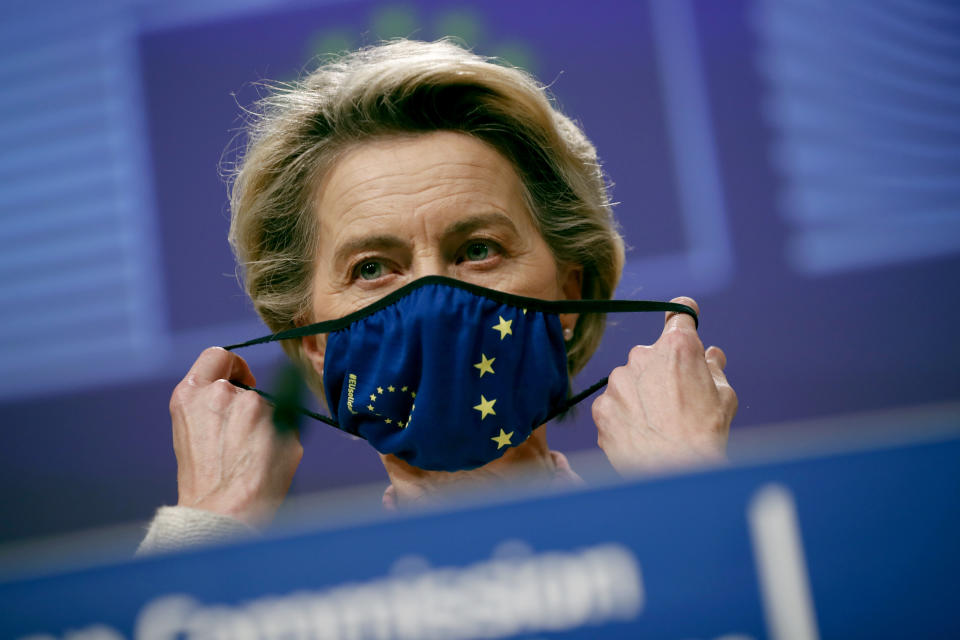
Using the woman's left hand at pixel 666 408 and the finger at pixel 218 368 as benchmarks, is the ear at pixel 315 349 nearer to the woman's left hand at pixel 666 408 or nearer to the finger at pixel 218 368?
the finger at pixel 218 368

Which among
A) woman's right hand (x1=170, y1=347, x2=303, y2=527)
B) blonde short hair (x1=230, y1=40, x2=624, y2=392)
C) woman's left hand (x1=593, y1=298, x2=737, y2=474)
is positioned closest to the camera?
woman's left hand (x1=593, y1=298, x2=737, y2=474)

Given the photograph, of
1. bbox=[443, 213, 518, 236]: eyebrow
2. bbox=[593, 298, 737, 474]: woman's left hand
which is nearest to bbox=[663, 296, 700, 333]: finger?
bbox=[593, 298, 737, 474]: woman's left hand

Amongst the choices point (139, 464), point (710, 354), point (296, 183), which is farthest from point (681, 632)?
point (139, 464)

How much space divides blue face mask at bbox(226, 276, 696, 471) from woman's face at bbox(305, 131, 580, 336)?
0.19 ft

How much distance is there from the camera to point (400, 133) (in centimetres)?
167

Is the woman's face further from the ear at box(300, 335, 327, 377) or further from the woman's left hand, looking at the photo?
the woman's left hand

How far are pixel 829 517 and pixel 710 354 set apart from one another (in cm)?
98

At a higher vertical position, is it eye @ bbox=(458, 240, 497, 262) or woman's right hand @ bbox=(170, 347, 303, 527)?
eye @ bbox=(458, 240, 497, 262)

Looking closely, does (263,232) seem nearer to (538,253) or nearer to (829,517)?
(538,253)

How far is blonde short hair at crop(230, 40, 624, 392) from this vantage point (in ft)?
5.49

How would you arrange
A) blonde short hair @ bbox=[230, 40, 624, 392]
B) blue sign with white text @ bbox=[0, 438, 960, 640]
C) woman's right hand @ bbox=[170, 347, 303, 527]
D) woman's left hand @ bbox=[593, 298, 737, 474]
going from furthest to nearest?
blonde short hair @ bbox=[230, 40, 624, 392] → woman's right hand @ bbox=[170, 347, 303, 527] → woman's left hand @ bbox=[593, 298, 737, 474] → blue sign with white text @ bbox=[0, 438, 960, 640]

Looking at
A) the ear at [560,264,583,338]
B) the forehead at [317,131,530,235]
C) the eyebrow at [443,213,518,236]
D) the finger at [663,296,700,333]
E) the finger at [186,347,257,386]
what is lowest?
the finger at [663,296,700,333]

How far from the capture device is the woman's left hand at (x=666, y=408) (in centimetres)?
141

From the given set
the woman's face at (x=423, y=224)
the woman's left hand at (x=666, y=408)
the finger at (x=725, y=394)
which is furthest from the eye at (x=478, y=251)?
the finger at (x=725, y=394)
